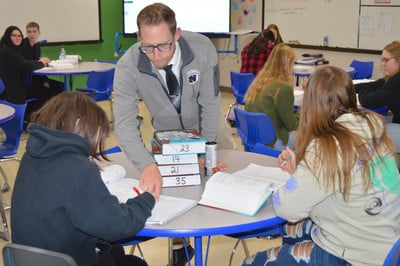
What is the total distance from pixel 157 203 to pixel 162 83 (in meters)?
0.75

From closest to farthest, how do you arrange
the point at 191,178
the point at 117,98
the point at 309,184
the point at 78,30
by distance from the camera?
1. the point at 309,184
2. the point at 191,178
3. the point at 117,98
4. the point at 78,30

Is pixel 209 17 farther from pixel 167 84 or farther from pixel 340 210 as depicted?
pixel 340 210

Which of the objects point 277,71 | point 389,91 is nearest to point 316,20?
point 389,91

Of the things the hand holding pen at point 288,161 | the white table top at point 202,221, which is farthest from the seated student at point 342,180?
the hand holding pen at point 288,161

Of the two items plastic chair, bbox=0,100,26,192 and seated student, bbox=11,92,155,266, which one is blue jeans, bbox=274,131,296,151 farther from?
seated student, bbox=11,92,155,266

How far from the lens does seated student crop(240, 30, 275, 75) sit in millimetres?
6398

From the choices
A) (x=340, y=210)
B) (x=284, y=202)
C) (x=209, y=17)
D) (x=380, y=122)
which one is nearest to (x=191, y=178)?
(x=284, y=202)

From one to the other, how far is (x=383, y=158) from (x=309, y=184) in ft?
0.96

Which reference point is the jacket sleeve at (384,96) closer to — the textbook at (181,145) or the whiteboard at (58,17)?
the textbook at (181,145)

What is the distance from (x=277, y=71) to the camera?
13.3 feet

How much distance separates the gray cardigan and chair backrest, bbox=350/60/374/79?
4.49 m

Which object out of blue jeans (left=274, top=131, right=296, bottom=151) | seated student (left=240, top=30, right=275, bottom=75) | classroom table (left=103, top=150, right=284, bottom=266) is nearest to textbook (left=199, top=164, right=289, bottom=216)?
classroom table (left=103, top=150, right=284, bottom=266)

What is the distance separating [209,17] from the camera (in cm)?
889

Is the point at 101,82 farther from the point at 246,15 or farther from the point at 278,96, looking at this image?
the point at 246,15
